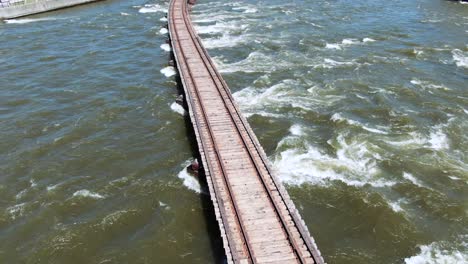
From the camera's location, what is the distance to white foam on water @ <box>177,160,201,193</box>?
27.3 meters

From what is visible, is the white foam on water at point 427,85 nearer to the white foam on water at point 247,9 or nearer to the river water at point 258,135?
the river water at point 258,135

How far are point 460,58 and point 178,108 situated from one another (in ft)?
108

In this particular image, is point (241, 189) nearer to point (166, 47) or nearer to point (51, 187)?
point (51, 187)

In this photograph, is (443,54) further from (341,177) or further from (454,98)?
(341,177)

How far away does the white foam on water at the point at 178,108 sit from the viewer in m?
36.6

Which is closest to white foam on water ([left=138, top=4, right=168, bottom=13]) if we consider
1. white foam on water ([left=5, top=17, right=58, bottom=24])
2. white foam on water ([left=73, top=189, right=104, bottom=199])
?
white foam on water ([left=5, top=17, right=58, bottom=24])

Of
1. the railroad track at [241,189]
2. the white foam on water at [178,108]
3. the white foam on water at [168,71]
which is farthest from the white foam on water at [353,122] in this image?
the white foam on water at [168,71]

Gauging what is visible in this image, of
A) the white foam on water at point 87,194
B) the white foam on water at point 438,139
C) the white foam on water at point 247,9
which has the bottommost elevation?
the white foam on water at point 87,194

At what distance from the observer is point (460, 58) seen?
46.9m

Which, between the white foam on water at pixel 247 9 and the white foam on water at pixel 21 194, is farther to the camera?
the white foam on water at pixel 247 9

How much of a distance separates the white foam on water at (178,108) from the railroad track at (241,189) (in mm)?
1379

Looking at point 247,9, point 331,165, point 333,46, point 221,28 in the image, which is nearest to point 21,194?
point 331,165

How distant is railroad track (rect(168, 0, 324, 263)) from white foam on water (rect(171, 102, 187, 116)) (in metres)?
1.38

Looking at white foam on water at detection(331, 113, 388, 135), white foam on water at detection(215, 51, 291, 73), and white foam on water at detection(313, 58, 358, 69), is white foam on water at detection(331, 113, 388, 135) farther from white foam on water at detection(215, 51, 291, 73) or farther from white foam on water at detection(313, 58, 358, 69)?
white foam on water at detection(215, 51, 291, 73)
